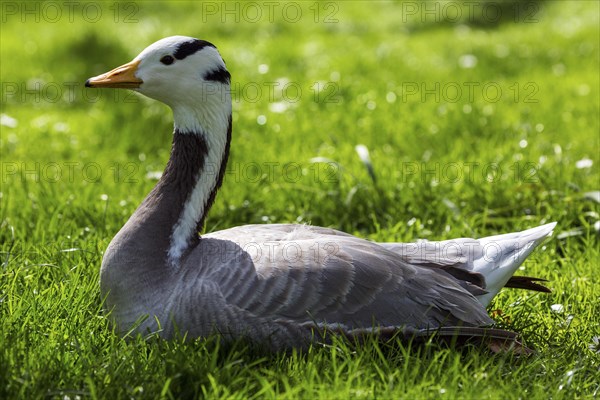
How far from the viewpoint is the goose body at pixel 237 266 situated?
3.44 m

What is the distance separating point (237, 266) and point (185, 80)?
2.94 ft

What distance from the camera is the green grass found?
3.21 meters

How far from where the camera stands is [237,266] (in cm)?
354

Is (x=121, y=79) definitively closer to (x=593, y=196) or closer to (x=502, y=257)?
(x=502, y=257)

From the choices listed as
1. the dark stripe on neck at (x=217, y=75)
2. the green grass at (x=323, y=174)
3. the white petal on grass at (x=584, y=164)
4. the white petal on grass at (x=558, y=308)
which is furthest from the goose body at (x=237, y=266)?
the white petal on grass at (x=584, y=164)

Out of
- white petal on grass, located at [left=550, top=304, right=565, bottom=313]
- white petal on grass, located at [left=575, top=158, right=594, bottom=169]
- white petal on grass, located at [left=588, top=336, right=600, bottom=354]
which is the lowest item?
white petal on grass, located at [left=588, top=336, right=600, bottom=354]

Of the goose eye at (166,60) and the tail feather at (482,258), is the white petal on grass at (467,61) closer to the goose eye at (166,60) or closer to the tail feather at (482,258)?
the tail feather at (482,258)

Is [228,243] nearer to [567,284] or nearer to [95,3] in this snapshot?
[567,284]

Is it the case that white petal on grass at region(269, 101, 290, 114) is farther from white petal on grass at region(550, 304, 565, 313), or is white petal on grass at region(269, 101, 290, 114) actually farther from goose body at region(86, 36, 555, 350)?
white petal on grass at region(550, 304, 565, 313)

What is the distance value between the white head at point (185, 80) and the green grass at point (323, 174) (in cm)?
98

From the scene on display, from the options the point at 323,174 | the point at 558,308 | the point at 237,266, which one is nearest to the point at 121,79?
the point at 237,266

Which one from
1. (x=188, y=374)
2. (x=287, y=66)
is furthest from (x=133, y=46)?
(x=188, y=374)

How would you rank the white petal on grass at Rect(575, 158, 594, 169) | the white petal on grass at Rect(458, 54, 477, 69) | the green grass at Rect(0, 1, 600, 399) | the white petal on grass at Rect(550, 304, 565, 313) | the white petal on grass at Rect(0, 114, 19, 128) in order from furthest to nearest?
the white petal on grass at Rect(458, 54, 477, 69), the white petal on grass at Rect(0, 114, 19, 128), the white petal on grass at Rect(575, 158, 594, 169), the white petal on grass at Rect(550, 304, 565, 313), the green grass at Rect(0, 1, 600, 399)

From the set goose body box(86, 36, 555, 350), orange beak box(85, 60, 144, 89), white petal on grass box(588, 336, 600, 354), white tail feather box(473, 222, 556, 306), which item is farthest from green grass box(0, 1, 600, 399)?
orange beak box(85, 60, 144, 89)
